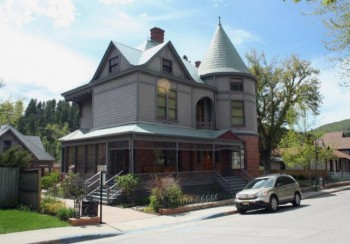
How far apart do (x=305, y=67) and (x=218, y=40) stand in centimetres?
1363

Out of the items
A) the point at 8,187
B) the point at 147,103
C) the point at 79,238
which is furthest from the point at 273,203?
the point at 8,187

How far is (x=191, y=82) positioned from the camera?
2805 cm

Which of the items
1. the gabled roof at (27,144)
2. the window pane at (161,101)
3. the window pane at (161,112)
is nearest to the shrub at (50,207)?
the window pane at (161,112)

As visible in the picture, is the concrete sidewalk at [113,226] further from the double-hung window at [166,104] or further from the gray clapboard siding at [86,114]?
the gray clapboard siding at [86,114]

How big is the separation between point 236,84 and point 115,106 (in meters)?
11.4

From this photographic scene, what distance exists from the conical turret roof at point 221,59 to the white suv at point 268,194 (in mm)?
14180

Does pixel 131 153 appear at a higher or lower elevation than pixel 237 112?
lower

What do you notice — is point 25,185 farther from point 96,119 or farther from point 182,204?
point 96,119

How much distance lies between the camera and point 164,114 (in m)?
26.0

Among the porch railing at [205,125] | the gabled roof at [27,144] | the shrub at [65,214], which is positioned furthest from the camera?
the gabled roof at [27,144]

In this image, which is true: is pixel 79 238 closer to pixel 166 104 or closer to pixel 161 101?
pixel 161 101

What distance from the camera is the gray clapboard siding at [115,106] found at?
24.3 metres

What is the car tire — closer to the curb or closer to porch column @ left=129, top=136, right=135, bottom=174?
porch column @ left=129, top=136, right=135, bottom=174

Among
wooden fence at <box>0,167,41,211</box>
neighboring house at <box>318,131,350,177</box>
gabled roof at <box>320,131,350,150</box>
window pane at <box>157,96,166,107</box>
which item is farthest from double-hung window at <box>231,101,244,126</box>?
gabled roof at <box>320,131,350,150</box>
